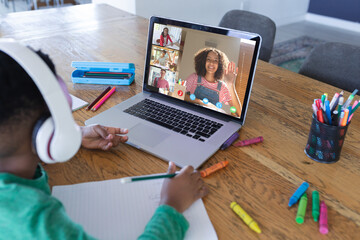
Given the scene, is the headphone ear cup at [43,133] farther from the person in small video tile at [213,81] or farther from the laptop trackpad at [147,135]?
the person in small video tile at [213,81]

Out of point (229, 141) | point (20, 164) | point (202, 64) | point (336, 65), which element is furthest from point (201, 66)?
point (336, 65)

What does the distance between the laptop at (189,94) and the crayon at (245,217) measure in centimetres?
15

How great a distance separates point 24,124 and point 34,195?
113 millimetres

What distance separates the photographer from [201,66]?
0.95 metres

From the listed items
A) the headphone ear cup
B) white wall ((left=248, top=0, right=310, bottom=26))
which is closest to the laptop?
the headphone ear cup

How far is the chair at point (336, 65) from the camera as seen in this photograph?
1297 millimetres

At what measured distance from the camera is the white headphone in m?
0.46

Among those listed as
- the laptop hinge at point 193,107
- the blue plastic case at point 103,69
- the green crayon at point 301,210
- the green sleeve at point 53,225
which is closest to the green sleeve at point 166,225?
the green sleeve at point 53,225

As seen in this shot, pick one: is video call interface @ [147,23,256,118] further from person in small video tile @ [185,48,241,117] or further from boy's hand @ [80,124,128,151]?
boy's hand @ [80,124,128,151]

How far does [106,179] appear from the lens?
2.44 ft

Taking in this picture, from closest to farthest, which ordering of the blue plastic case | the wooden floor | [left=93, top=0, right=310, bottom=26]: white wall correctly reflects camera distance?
1. the blue plastic case
2. [left=93, top=0, right=310, bottom=26]: white wall
3. the wooden floor

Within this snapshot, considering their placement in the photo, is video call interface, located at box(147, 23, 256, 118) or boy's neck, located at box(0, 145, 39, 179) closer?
boy's neck, located at box(0, 145, 39, 179)

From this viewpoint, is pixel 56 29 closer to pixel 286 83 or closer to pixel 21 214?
pixel 286 83

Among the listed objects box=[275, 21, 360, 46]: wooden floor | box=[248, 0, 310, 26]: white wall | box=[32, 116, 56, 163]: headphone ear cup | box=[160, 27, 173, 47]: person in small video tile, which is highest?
box=[160, 27, 173, 47]: person in small video tile
